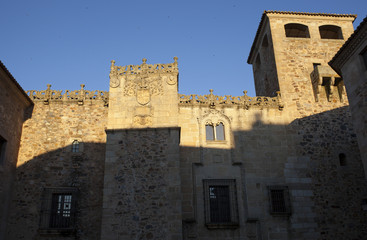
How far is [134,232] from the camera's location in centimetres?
1285

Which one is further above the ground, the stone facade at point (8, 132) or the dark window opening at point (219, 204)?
the stone facade at point (8, 132)

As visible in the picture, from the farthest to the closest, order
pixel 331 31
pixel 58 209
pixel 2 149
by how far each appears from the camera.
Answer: pixel 331 31 < pixel 58 209 < pixel 2 149

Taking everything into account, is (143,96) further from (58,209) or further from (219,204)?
(58,209)

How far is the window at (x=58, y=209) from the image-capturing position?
14.9m

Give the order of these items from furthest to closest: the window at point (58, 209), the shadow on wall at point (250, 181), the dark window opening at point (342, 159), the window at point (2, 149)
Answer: the dark window opening at point (342, 159)
the shadow on wall at point (250, 181)
the window at point (58, 209)
the window at point (2, 149)

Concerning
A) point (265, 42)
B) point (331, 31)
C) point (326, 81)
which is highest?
point (331, 31)

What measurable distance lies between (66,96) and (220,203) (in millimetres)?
9651

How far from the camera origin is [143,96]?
1545 cm

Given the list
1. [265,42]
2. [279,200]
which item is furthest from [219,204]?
[265,42]

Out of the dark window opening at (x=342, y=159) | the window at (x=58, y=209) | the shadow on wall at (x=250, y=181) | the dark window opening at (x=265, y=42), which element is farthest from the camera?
the dark window opening at (x=265, y=42)

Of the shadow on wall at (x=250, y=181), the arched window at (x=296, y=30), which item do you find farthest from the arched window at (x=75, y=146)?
the arched window at (x=296, y=30)

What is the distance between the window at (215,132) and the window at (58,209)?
7.00 meters

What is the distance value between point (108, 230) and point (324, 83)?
13.7 metres

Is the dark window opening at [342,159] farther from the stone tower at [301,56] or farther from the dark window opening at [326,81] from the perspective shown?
the dark window opening at [326,81]
